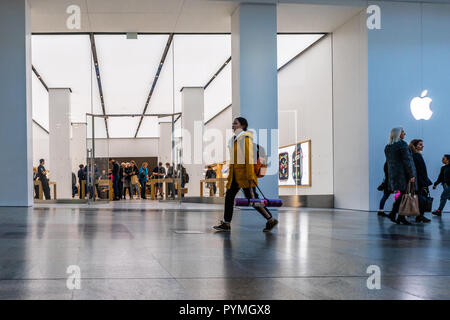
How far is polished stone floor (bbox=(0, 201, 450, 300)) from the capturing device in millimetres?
3166

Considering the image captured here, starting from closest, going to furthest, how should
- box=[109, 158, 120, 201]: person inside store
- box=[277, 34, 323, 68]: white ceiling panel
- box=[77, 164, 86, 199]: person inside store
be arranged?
box=[277, 34, 323, 68]: white ceiling panel → box=[77, 164, 86, 199]: person inside store → box=[109, 158, 120, 201]: person inside store

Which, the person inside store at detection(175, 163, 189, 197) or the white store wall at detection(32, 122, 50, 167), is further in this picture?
the person inside store at detection(175, 163, 189, 197)

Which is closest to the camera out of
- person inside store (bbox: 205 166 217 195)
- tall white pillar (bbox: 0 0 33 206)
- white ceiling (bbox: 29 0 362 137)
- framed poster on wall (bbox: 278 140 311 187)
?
tall white pillar (bbox: 0 0 33 206)

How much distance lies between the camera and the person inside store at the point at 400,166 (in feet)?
30.0

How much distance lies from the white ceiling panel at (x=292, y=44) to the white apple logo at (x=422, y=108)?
4.28 meters

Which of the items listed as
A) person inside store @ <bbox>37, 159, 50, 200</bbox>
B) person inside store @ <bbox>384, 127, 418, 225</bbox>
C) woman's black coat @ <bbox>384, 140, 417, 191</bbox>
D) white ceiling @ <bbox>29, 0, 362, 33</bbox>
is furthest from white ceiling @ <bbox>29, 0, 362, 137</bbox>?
woman's black coat @ <bbox>384, 140, 417, 191</bbox>

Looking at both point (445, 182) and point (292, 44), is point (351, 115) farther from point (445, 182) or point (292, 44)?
point (292, 44)

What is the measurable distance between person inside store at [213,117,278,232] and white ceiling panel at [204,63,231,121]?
10799 millimetres

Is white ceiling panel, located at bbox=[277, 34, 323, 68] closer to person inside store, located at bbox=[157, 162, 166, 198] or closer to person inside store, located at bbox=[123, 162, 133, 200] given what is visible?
person inside store, located at bbox=[157, 162, 166, 198]

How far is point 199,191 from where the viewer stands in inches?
753

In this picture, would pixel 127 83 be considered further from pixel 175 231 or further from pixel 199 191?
pixel 175 231

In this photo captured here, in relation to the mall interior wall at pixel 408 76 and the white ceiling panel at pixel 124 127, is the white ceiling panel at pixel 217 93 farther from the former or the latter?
the white ceiling panel at pixel 124 127

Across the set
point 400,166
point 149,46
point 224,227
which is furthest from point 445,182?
point 149,46
